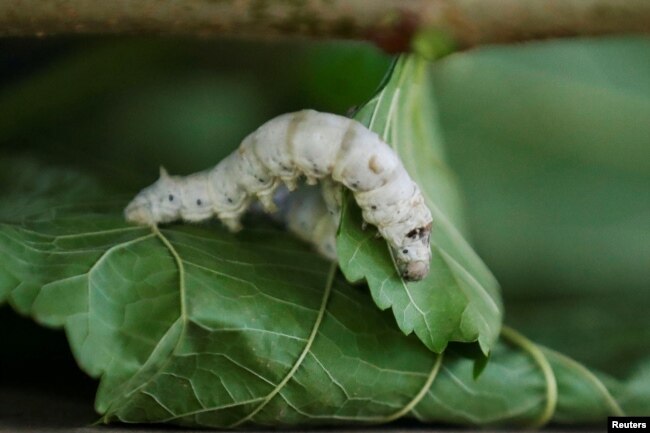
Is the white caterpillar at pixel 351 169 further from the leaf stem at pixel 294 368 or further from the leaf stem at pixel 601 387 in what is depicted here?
the leaf stem at pixel 601 387

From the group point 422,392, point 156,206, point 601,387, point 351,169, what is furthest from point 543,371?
point 156,206

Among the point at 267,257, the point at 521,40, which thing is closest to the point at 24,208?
the point at 267,257

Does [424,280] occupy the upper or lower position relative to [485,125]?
upper

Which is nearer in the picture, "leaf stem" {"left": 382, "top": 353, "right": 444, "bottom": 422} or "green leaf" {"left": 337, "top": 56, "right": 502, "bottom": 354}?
"green leaf" {"left": 337, "top": 56, "right": 502, "bottom": 354}

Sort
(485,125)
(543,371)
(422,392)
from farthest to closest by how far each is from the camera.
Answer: (485,125)
(543,371)
(422,392)

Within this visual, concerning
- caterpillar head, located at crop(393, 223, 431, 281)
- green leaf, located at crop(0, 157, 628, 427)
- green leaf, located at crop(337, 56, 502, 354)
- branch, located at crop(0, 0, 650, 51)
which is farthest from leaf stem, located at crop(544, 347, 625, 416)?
branch, located at crop(0, 0, 650, 51)

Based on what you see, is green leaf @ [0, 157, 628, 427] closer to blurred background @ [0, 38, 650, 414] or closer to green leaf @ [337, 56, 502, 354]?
green leaf @ [337, 56, 502, 354]

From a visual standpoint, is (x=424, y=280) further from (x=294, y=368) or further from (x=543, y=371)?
(x=543, y=371)

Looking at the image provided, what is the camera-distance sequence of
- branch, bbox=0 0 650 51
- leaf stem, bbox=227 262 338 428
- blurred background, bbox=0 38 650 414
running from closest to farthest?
branch, bbox=0 0 650 51 < leaf stem, bbox=227 262 338 428 < blurred background, bbox=0 38 650 414
